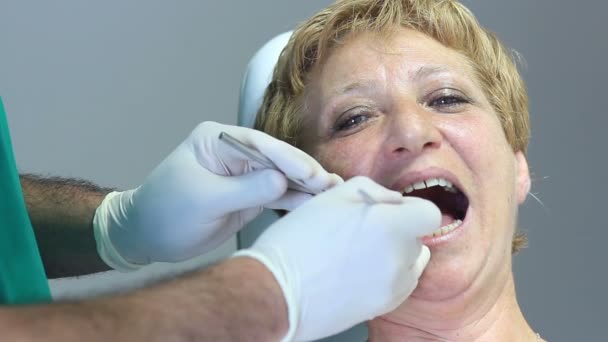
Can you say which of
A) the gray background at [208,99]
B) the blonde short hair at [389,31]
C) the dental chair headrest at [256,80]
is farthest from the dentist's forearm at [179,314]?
the gray background at [208,99]

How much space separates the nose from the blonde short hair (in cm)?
23

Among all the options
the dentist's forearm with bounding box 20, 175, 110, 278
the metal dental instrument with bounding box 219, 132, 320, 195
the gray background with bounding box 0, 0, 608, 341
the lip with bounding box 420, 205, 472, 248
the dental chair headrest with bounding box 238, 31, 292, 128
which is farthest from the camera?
the gray background with bounding box 0, 0, 608, 341

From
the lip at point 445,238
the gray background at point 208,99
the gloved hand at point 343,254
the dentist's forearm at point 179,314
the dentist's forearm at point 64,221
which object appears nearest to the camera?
the dentist's forearm at point 179,314

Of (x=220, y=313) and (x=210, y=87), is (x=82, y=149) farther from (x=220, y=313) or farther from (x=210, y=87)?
(x=220, y=313)

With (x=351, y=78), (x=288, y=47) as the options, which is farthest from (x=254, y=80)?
(x=351, y=78)

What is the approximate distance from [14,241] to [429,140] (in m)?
0.77

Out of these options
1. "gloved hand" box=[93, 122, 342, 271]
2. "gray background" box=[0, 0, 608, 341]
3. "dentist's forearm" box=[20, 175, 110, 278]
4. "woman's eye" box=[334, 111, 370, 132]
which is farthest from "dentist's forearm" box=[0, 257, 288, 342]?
"gray background" box=[0, 0, 608, 341]

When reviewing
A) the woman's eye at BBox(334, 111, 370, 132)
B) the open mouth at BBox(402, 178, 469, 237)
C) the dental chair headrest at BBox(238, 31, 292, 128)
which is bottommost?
the open mouth at BBox(402, 178, 469, 237)

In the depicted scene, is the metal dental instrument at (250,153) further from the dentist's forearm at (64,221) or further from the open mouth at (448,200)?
the dentist's forearm at (64,221)

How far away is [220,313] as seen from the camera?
0.91m

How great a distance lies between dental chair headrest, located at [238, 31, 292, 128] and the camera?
1983 mm

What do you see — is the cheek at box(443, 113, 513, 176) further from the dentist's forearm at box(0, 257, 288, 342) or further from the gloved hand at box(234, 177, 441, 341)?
the dentist's forearm at box(0, 257, 288, 342)

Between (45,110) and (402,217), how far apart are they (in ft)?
4.68

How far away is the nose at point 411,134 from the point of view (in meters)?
1.41
